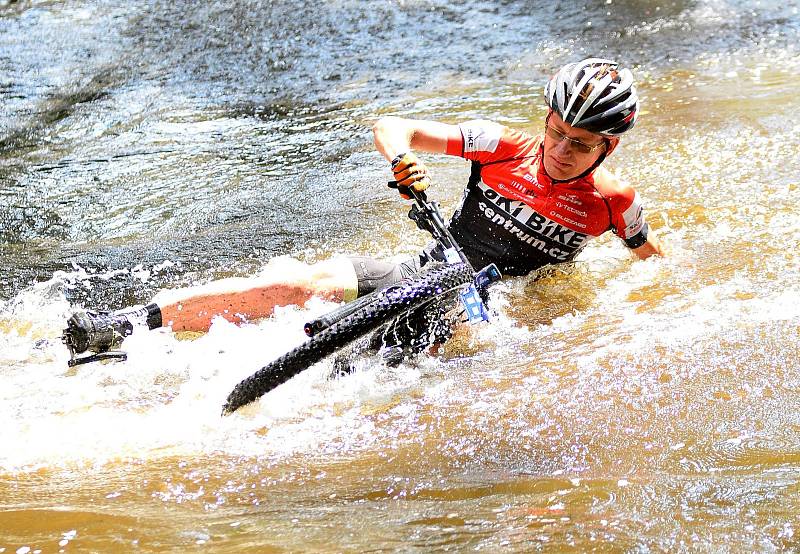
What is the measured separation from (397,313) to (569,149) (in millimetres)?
1427

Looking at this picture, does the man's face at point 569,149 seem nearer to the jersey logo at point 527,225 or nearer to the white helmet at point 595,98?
the white helmet at point 595,98

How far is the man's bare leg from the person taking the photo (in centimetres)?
394

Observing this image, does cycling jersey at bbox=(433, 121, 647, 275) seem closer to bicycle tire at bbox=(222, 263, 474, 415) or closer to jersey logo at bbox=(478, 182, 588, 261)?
jersey logo at bbox=(478, 182, 588, 261)

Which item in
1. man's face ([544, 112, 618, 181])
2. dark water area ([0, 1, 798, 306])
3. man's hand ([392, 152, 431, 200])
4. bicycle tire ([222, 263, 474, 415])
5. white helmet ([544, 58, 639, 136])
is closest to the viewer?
bicycle tire ([222, 263, 474, 415])

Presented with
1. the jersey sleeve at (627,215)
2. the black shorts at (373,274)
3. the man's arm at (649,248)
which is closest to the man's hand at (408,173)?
the black shorts at (373,274)

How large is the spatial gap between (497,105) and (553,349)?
15.8ft

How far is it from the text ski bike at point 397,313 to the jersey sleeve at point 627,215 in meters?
1.09

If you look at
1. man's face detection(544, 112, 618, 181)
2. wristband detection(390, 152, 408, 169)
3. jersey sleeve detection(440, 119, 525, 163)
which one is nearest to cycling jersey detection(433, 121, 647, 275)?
jersey sleeve detection(440, 119, 525, 163)

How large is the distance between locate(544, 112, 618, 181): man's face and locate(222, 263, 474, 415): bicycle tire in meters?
1.04

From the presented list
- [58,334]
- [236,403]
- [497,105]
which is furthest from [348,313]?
[497,105]

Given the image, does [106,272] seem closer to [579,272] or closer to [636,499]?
[579,272]

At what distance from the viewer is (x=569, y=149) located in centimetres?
414

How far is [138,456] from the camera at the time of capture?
323 cm

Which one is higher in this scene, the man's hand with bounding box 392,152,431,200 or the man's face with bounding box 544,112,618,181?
the man's hand with bounding box 392,152,431,200
